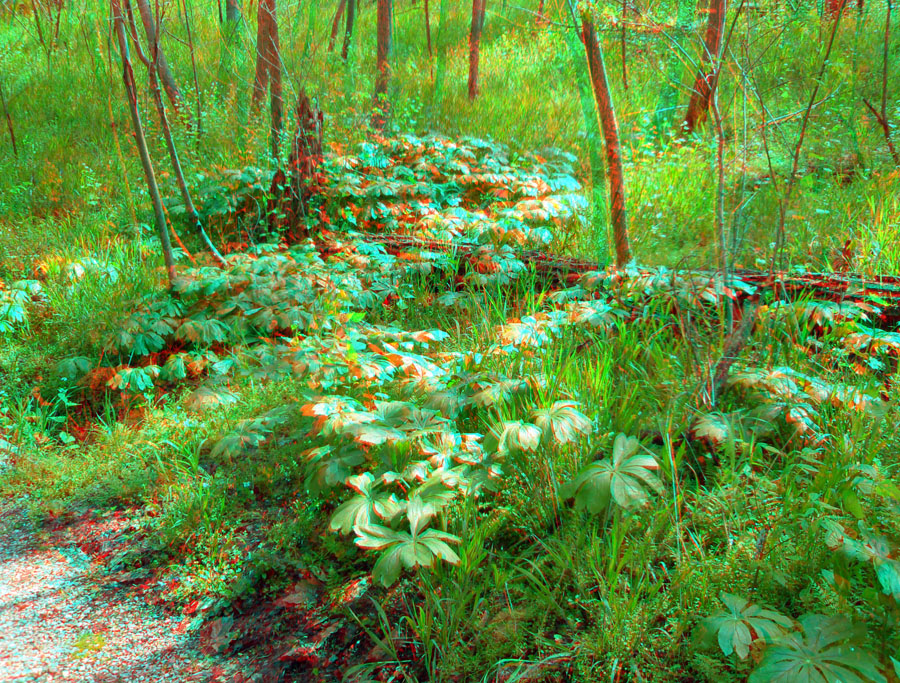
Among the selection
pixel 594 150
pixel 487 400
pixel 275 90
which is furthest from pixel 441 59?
pixel 487 400

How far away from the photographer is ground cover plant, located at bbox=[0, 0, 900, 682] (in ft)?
5.00

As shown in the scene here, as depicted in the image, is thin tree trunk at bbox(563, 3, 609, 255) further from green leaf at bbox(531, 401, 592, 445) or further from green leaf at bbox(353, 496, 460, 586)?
green leaf at bbox(353, 496, 460, 586)

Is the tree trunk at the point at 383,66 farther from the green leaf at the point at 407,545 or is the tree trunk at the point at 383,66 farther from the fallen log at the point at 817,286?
the green leaf at the point at 407,545

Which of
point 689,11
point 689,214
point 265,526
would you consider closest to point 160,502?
point 265,526

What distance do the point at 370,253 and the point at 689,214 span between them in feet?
8.60

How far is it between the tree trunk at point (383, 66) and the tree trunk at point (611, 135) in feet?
13.4

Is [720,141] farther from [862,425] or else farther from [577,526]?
[577,526]

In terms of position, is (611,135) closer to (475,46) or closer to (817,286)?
(817,286)

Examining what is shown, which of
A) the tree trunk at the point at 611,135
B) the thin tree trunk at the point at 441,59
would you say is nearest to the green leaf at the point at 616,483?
the tree trunk at the point at 611,135

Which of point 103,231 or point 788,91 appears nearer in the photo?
point 103,231

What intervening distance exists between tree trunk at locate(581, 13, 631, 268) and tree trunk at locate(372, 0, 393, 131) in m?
4.09

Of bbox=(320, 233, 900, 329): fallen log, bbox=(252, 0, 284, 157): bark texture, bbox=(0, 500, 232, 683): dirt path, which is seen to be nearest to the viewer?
bbox=(0, 500, 232, 683): dirt path

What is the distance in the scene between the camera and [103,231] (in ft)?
16.7

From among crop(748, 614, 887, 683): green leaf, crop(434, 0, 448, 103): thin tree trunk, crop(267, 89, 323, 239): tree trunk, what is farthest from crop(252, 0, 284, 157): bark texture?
crop(748, 614, 887, 683): green leaf
